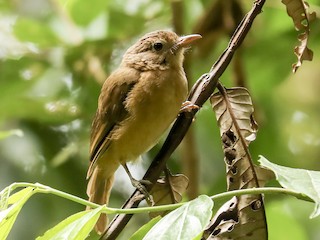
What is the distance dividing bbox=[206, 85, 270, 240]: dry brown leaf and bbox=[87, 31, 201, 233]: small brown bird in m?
0.56

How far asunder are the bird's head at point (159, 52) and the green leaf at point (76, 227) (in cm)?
119

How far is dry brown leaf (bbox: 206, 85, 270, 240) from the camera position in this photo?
4.46ft

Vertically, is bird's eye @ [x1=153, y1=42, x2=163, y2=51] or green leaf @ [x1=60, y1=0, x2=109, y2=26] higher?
green leaf @ [x1=60, y1=0, x2=109, y2=26]

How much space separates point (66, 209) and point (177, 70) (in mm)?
764

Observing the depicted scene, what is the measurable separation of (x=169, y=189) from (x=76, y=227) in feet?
1.57

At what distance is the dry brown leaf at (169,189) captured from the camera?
1589mm

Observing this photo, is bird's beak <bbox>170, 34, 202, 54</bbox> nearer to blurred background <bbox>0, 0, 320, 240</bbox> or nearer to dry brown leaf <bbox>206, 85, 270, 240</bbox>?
blurred background <bbox>0, 0, 320, 240</bbox>

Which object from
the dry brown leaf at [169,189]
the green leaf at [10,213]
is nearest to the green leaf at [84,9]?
the dry brown leaf at [169,189]

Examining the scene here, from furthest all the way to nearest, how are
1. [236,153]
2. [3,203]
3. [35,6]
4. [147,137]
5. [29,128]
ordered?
1. [35,6]
2. [29,128]
3. [147,137]
4. [236,153]
5. [3,203]

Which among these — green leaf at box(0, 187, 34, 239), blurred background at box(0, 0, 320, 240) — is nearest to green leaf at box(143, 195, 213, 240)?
green leaf at box(0, 187, 34, 239)

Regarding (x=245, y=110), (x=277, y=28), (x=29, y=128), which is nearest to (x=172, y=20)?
(x=277, y=28)

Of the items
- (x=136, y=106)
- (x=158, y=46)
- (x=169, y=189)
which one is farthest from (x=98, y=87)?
(x=169, y=189)

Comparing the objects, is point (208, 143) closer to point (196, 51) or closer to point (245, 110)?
point (196, 51)

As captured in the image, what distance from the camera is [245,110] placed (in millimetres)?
Result: 1483
